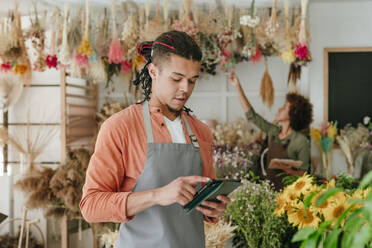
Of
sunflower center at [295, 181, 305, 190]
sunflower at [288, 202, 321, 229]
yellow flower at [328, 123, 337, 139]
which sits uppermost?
yellow flower at [328, 123, 337, 139]

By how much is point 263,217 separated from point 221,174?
143 centimetres

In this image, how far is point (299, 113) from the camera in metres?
4.12

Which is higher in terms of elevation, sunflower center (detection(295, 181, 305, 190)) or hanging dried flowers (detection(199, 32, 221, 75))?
hanging dried flowers (detection(199, 32, 221, 75))

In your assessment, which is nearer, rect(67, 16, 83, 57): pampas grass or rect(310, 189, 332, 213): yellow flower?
rect(310, 189, 332, 213): yellow flower

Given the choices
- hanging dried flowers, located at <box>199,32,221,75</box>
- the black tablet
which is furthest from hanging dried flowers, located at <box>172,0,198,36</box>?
the black tablet

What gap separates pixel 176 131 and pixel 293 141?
2723 mm

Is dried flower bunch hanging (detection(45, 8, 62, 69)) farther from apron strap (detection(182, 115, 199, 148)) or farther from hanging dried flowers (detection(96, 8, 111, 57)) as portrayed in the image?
apron strap (detection(182, 115, 199, 148))

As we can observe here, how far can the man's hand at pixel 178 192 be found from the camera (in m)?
1.17

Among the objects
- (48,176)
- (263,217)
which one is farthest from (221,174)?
(48,176)

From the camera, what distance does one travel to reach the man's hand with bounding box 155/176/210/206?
3.83 feet

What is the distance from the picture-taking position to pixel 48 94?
4641 mm

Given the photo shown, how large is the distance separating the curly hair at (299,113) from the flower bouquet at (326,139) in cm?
30

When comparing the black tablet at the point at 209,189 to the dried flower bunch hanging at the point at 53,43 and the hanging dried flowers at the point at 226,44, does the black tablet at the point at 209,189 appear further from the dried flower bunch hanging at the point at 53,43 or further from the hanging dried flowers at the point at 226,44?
the dried flower bunch hanging at the point at 53,43

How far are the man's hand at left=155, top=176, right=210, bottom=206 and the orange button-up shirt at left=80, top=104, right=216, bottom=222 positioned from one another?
126 mm
